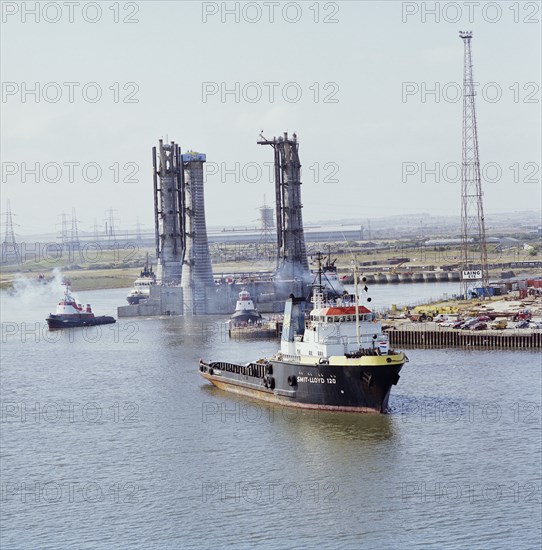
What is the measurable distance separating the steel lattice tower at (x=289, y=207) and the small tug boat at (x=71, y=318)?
1401cm

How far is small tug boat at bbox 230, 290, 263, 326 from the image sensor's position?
83.8 m

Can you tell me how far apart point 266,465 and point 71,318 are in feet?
172

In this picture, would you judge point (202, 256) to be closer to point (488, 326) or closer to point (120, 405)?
point (488, 326)

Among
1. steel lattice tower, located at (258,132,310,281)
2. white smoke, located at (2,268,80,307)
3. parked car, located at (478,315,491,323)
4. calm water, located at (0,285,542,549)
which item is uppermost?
steel lattice tower, located at (258,132,310,281)

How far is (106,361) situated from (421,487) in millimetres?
33813

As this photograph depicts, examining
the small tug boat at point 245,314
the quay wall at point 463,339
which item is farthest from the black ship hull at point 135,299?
the quay wall at point 463,339

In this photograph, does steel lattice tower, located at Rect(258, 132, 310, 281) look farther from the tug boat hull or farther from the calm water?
the calm water

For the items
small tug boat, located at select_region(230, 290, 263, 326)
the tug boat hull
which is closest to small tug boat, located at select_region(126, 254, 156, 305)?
the tug boat hull

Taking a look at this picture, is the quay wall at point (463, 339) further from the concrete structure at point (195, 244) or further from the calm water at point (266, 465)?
the concrete structure at point (195, 244)

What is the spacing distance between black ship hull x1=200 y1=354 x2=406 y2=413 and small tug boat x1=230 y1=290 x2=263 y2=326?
29968 mm

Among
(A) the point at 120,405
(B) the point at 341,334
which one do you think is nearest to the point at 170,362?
(A) the point at 120,405

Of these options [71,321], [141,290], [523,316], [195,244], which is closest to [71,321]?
[71,321]

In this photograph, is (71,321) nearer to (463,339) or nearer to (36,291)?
(463,339)

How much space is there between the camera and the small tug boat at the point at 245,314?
83750mm
